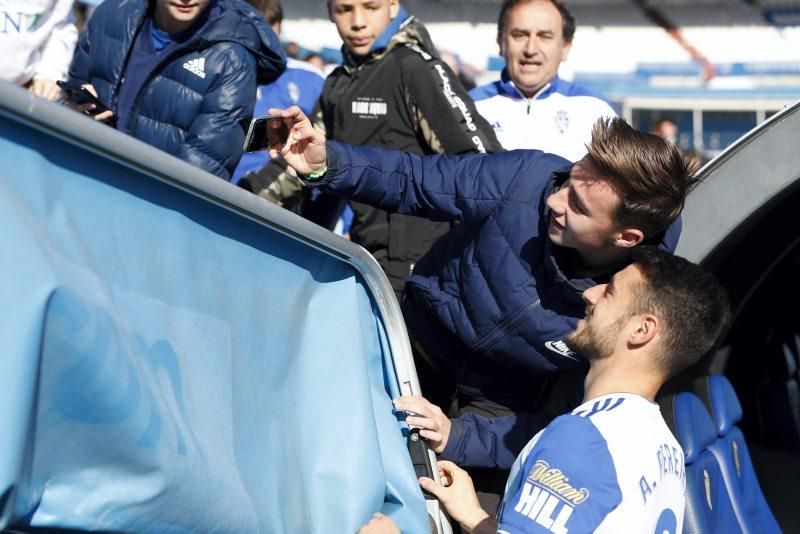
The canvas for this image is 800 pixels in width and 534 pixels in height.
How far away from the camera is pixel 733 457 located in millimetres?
3768

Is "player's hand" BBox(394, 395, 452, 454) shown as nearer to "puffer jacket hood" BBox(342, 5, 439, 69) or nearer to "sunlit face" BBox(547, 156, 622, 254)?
"sunlit face" BBox(547, 156, 622, 254)

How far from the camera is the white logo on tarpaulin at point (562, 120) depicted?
388cm

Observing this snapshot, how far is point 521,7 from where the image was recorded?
412 cm

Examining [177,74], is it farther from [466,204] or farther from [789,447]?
[789,447]

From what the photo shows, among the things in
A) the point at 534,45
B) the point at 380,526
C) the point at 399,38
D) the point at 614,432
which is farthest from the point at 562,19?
the point at 380,526

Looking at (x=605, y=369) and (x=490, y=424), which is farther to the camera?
(x=490, y=424)

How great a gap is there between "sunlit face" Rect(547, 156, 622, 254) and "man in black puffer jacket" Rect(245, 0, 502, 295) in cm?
66

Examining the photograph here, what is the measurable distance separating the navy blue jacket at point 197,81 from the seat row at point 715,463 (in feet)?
5.20

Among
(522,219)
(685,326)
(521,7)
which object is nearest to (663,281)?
(685,326)

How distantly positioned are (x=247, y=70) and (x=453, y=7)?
22.9 metres

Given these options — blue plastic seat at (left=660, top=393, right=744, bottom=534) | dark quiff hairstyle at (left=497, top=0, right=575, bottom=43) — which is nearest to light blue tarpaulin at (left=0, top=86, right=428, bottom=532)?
blue plastic seat at (left=660, top=393, right=744, bottom=534)

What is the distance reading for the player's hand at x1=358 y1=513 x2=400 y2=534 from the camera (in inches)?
85.0

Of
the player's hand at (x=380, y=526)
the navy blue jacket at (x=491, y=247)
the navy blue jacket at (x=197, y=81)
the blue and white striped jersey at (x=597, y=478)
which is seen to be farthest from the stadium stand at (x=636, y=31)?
the player's hand at (x=380, y=526)

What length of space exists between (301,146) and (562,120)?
1477mm
